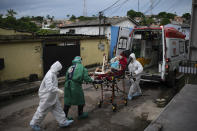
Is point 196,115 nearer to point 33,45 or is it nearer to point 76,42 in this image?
point 33,45

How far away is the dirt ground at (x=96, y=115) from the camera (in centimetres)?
504

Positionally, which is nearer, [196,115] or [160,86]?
[196,115]

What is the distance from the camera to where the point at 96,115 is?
5781 mm

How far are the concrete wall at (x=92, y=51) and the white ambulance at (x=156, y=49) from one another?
15.0 feet

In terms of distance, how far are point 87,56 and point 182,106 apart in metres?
8.74

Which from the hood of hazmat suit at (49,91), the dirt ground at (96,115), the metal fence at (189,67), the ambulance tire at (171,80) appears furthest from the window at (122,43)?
the hood of hazmat suit at (49,91)

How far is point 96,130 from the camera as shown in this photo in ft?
15.9

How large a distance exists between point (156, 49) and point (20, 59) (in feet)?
24.7

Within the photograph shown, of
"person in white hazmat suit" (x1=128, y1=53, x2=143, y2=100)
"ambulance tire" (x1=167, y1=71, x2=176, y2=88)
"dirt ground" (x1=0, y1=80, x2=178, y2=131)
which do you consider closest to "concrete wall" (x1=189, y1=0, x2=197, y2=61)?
"dirt ground" (x1=0, y1=80, x2=178, y2=131)

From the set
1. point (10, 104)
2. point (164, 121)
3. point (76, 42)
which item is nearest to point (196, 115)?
point (164, 121)

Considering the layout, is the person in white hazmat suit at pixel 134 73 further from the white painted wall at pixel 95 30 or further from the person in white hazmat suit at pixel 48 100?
the white painted wall at pixel 95 30

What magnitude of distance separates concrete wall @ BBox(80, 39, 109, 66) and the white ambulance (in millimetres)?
4571

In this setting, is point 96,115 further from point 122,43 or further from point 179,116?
point 122,43

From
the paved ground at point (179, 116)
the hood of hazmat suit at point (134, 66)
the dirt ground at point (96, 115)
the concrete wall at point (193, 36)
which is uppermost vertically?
the concrete wall at point (193, 36)
